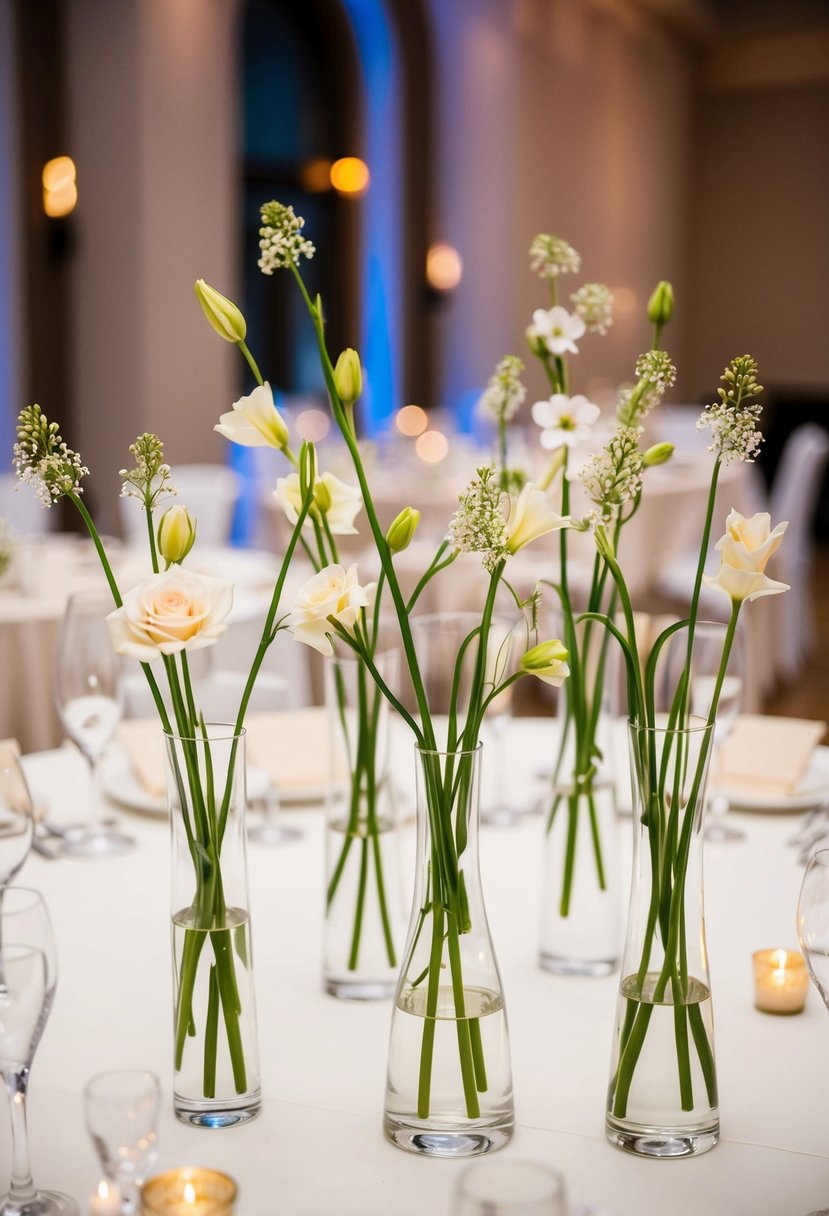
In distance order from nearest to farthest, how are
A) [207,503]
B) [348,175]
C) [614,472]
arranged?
[614,472] → [207,503] → [348,175]

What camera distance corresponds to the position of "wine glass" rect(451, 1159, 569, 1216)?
2.23 ft

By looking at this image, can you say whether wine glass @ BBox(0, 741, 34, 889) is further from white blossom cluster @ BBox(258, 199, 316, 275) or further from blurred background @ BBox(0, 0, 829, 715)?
blurred background @ BBox(0, 0, 829, 715)

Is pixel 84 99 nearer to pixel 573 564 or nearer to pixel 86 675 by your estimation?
pixel 573 564

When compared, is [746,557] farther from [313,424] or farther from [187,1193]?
[313,424]

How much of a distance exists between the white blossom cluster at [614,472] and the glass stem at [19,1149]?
0.51 metres

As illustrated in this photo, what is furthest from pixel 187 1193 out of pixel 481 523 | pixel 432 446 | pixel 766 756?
pixel 432 446

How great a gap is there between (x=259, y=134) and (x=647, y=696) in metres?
7.37

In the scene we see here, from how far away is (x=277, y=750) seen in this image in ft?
5.99

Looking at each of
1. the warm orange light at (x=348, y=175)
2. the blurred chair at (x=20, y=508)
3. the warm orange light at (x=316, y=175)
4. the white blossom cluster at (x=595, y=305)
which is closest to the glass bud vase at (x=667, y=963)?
the white blossom cluster at (x=595, y=305)

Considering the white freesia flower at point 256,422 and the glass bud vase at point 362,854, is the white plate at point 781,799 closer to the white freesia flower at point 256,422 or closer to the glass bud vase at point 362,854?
the glass bud vase at point 362,854

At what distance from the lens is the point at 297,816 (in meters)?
1.71

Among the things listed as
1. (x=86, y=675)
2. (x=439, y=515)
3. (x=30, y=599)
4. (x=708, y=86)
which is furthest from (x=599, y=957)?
(x=708, y=86)

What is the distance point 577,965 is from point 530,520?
52 cm

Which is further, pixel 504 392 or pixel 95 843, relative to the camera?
pixel 95 843
